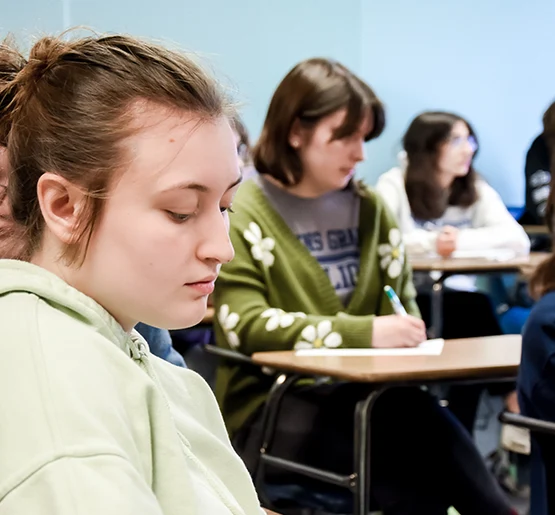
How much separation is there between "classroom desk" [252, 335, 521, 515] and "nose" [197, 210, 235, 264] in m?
1.11

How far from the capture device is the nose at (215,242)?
852mm

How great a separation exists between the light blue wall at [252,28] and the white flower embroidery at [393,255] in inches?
34.4

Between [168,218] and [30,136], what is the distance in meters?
0.16

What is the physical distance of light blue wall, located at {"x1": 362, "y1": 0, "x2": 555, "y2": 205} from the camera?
5766 millimetres

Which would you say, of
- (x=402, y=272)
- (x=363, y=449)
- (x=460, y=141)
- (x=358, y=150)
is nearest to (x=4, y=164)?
(x=363, y=449)

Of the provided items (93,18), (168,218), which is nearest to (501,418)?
(168,218)

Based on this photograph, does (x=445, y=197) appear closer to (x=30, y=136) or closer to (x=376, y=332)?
(x=376, y=332)

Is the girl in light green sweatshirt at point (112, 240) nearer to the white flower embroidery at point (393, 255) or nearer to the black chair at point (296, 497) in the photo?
the black chair at point (296, 497)

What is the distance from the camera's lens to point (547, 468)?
6.24 feet

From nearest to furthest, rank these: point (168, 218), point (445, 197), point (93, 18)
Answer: point (168, 218) → point (93, 18) → point (445, 197)

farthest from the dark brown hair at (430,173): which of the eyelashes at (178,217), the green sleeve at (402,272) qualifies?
the eyelashes at (178,217)

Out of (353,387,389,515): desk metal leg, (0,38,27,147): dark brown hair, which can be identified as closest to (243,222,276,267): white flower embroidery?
(353,387,389,515): desk metal leg

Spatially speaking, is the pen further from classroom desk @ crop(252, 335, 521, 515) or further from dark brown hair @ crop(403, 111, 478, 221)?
dark brown hair @ crop(403, 111, 478, 221)

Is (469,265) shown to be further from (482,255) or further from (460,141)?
(460,141)
